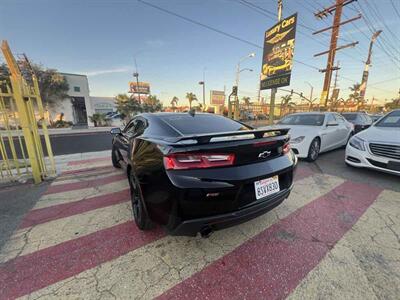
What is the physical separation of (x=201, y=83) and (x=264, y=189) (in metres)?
38.5

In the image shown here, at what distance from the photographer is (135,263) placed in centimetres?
184

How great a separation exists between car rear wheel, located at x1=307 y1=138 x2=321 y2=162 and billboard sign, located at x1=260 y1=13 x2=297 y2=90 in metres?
4.49

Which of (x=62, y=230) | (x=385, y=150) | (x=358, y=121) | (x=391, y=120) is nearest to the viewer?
(x=62, y=230)

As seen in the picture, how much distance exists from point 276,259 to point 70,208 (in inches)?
121

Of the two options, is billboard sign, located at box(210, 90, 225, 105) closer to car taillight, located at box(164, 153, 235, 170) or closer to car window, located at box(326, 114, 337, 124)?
car window, located at box(326, 114, 337, 124)

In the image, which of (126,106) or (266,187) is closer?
(266,187)

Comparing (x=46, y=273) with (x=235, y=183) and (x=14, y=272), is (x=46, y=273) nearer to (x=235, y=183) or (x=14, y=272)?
(x=14, y=272)

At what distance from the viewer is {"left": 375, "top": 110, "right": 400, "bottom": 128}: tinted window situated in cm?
455

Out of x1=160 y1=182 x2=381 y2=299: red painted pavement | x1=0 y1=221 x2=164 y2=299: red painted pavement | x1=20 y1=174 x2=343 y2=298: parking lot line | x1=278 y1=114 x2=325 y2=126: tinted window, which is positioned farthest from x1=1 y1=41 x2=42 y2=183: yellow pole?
x1=278 y1=114 x2=325 y2=126: tinted window

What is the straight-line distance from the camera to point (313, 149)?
529 cm

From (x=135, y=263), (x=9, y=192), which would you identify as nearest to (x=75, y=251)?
(x=135, y=263)

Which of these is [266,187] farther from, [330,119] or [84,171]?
[330,119]

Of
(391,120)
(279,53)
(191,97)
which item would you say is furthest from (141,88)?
(391,120)

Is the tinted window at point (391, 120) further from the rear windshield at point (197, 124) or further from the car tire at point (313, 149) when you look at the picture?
the rear windshield at point (197, 124)
